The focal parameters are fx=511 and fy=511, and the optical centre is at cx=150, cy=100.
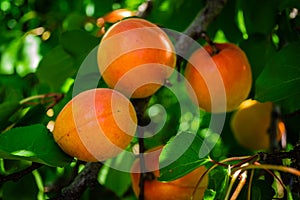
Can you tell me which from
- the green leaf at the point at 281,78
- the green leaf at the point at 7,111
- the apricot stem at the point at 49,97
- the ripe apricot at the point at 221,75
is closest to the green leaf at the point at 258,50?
the ripe apricot at the point at 221,75

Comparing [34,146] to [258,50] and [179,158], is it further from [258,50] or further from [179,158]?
[258,50]

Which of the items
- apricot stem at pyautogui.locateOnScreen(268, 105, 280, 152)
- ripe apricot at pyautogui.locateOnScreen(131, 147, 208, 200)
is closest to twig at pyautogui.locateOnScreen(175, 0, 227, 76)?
ripe apricot at pyautogui.locateOnScreen(131, 147, 208, 200)

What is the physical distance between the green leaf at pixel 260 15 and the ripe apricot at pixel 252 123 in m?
0.35

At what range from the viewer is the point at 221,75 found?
1.15 metres

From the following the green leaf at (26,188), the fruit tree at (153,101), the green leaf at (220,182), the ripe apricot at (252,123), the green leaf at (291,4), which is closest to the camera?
the green leaf at (220,182)

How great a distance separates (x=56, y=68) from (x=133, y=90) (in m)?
0.46

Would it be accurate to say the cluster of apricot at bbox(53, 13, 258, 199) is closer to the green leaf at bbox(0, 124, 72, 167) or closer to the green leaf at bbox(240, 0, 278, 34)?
the green leaf at bbox(0, 124, 72, 167)

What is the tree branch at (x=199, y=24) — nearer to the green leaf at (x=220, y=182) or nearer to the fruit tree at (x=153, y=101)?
the fruit tree at (x=153, y=101)

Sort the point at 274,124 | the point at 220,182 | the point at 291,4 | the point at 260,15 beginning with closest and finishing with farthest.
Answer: the point at 220,182, the point at 291,4, the point at 260,15, the point at 274,124

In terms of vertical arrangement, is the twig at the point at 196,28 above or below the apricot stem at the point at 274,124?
above

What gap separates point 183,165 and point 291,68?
314mm

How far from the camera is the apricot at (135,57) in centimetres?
99

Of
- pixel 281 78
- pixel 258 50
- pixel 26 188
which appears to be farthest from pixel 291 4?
pixel 26 188

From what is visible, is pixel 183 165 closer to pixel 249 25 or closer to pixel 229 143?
pixel 249 25
